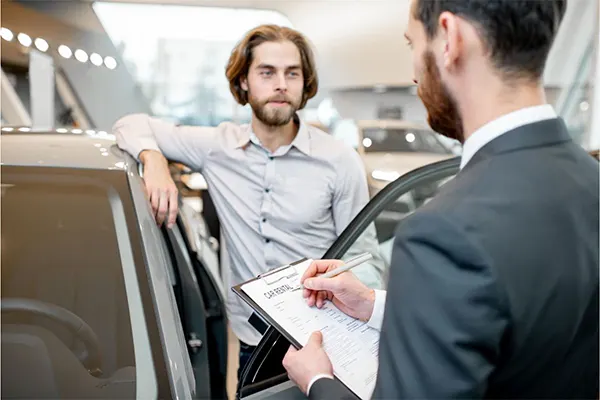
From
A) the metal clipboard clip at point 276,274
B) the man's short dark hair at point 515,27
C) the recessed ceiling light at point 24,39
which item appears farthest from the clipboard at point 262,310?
the recessed ceiling light at point 24,39

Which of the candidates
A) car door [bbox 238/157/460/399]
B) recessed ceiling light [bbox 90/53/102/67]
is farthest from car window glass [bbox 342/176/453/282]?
recessed ceiling light [bbox 90/53/102/67]

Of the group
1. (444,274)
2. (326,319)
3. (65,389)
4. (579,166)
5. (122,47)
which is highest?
(122,47)

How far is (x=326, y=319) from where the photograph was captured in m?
1.01

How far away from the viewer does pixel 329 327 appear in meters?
0.99

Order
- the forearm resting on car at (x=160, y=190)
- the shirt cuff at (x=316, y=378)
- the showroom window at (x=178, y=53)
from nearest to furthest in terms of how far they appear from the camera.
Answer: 1. the shirt cuff at (x=316, y=378)
2. the forearm resting on car at (x=160, y=190)
3. the showroom window at (x=178, y=53)

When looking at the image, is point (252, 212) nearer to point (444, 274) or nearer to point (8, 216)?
point (8, 216)

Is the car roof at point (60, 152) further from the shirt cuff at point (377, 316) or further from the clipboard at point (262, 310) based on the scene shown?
the shirt cuff at point (377, 316)

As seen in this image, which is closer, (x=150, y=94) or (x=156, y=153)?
(x=156, y=153)

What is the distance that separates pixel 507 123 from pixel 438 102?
3.8 inches

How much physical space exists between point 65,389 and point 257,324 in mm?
450

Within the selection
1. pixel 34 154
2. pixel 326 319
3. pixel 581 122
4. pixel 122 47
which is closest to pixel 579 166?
pixel 326 319

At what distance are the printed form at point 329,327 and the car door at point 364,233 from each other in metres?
0.17

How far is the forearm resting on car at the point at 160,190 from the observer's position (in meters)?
1.41

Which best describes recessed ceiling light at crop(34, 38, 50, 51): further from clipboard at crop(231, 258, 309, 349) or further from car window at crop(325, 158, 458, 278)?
clipboard at crop(231, 258, 309, 349)
